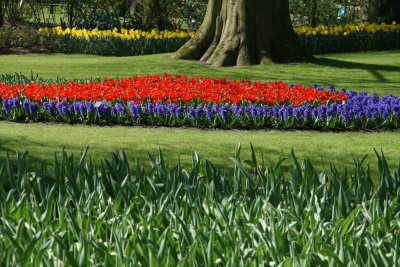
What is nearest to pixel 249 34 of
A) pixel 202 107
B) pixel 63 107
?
pixel 202 107

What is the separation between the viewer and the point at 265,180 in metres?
3.57

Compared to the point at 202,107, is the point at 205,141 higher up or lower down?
lower down

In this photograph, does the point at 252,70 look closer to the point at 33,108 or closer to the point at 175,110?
the point at 175,110

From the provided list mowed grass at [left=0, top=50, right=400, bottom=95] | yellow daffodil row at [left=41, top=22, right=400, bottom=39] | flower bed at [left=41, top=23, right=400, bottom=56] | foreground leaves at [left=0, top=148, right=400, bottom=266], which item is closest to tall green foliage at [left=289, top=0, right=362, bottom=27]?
yellow daffodil row at [left=41, top=22, right=400, bottom=39]

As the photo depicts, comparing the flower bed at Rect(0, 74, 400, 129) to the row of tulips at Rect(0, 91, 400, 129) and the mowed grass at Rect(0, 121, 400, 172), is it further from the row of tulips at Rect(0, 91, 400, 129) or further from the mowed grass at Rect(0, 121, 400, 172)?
the mowed grass at Rect(0, 121, 400, 172)

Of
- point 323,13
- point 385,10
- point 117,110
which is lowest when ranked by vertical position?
point 117,110

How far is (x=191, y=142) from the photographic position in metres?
7.46

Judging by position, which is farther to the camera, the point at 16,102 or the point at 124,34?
the point at 124,34

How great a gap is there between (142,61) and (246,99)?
6.55 meters

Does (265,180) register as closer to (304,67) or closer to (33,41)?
(304,67)

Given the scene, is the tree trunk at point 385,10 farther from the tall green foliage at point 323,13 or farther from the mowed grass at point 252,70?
the mowed grass at point 252,70

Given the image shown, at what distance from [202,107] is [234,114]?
597 mm

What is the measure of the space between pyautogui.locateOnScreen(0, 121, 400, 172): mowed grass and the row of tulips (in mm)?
267

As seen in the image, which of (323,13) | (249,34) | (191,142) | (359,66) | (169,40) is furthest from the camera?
(323,13)
